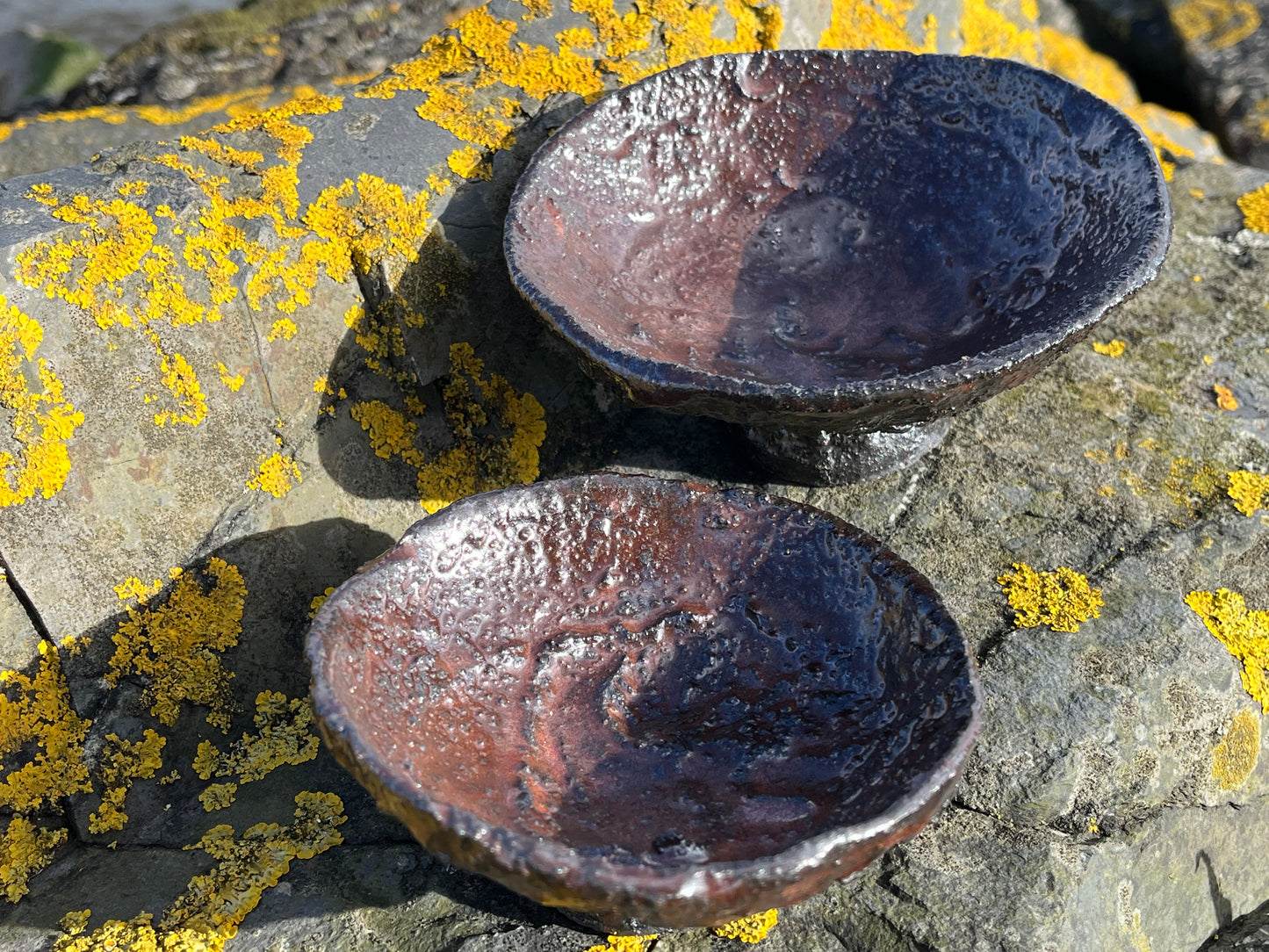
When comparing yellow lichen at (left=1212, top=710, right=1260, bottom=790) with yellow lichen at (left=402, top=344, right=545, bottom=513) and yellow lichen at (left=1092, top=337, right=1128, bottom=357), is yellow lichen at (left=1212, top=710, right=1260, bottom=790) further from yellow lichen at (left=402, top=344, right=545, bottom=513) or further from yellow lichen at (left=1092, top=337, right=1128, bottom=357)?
yellow lichen at (left=402, top=344, right=545, bottom=513)

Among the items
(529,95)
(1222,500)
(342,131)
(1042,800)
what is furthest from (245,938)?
Answer: (1222,500)

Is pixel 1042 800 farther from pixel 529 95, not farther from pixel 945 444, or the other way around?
pixel 529 95

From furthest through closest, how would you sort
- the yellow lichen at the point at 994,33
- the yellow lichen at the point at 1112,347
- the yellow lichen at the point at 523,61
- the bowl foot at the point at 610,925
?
the yellow lichen at the point at 994,33 → the yellow lichen at the point at 1112,347 → the yellow lichen at the point at 523,61 → the bowl foot at the point at 610,925

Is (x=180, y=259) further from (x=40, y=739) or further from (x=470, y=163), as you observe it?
(x=40, y=739)

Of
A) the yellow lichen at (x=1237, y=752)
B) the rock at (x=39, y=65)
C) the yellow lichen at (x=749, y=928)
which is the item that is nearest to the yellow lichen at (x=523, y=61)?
the yellow lichen at (x=749, y=928)

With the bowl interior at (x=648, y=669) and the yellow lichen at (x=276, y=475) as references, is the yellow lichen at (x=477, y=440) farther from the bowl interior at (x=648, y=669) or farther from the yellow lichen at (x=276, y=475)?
the bowl interior at (x=648, y=669)
